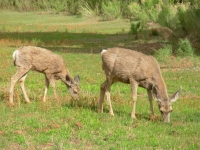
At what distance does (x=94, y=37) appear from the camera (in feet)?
113

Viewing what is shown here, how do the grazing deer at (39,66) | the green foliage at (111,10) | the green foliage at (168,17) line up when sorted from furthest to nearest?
the green foliage at (111,10), the green foliage at (168,17), the grazing deer at (39,66)

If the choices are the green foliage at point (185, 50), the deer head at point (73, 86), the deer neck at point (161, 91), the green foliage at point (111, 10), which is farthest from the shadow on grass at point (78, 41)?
the deer neck at point (161, 91)

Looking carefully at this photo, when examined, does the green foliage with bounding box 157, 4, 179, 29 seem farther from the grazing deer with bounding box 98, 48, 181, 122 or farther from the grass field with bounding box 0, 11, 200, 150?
the grazing deer with bounding box 98, 48, 181, 122

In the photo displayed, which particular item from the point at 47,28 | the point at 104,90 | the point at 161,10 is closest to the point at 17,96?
the point at 104,90

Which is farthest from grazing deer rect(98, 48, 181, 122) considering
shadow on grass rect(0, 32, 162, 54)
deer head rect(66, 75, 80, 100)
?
shadow on grass rect(0, 32, 162, 54)

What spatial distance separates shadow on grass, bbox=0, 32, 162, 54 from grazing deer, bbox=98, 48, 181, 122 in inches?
569

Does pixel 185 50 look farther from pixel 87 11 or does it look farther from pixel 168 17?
pixel 87 11

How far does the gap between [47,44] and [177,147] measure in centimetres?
2134

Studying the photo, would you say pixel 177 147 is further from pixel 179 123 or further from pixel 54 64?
pixel 54 64

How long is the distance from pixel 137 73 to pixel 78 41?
67.0 ft

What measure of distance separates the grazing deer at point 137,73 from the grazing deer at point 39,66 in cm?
192

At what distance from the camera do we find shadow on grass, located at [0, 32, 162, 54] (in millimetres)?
27891

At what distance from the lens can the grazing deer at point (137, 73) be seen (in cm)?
1145

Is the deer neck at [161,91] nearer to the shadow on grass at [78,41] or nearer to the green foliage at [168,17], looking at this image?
the shadow on grass at [78,41]
